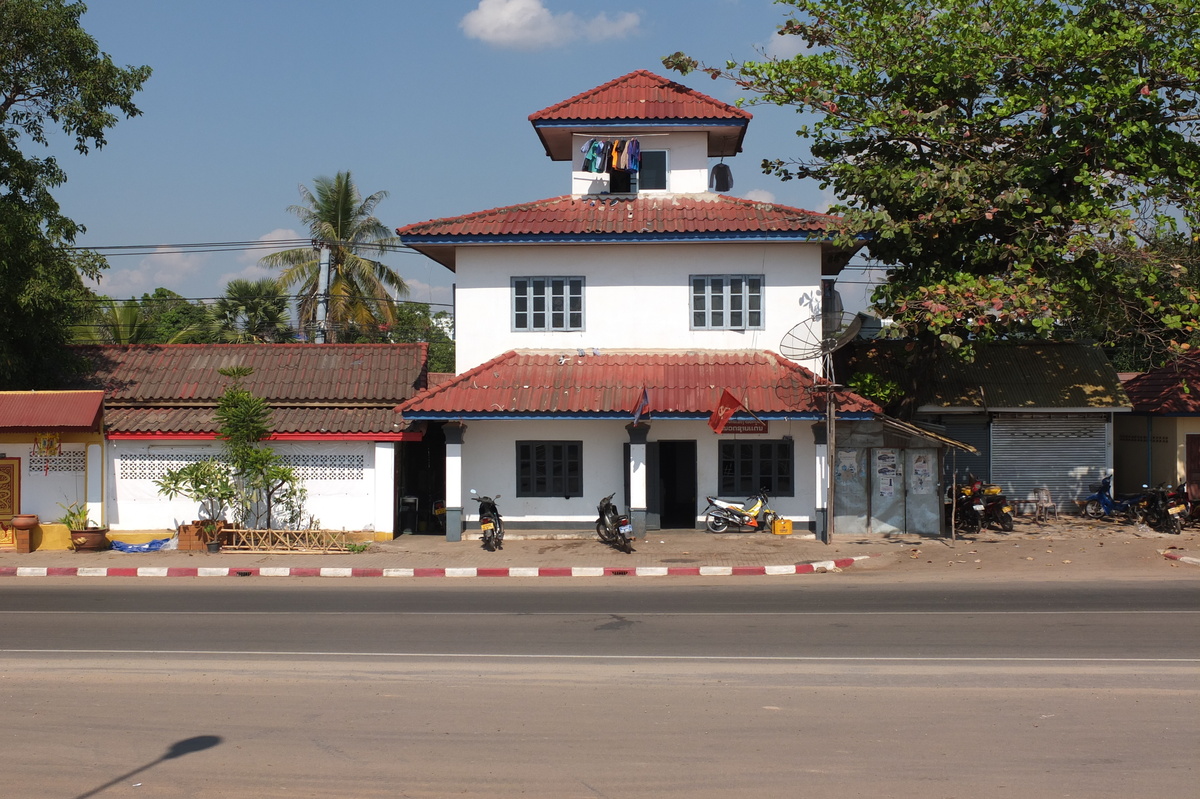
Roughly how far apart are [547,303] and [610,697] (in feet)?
43.6

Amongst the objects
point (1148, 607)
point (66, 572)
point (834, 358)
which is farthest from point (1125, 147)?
point (66, 572)

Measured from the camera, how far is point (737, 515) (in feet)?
64.8

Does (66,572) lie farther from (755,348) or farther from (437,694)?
(755,348)

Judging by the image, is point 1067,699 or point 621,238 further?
point 621,238

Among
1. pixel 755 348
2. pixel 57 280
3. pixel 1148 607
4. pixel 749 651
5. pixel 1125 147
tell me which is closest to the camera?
pixel 749 651

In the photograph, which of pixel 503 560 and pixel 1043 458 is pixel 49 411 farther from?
pixel 1043 458

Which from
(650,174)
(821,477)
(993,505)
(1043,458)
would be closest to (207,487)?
(650,174)

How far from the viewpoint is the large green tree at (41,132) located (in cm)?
1898

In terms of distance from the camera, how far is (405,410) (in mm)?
19062

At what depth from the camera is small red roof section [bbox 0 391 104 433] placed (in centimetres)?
1898


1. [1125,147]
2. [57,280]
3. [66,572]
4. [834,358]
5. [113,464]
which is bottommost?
[66,572]

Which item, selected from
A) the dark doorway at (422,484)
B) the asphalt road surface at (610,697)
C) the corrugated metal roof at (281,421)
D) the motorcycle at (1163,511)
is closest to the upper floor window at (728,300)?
the dark doorway at (422,484)

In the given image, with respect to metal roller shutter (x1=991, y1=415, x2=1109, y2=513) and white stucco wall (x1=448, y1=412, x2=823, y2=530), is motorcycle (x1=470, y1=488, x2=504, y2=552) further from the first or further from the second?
metal roller shutter (x1=991, y1=415, x2=1109, y2=513)

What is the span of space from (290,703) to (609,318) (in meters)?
13.5
